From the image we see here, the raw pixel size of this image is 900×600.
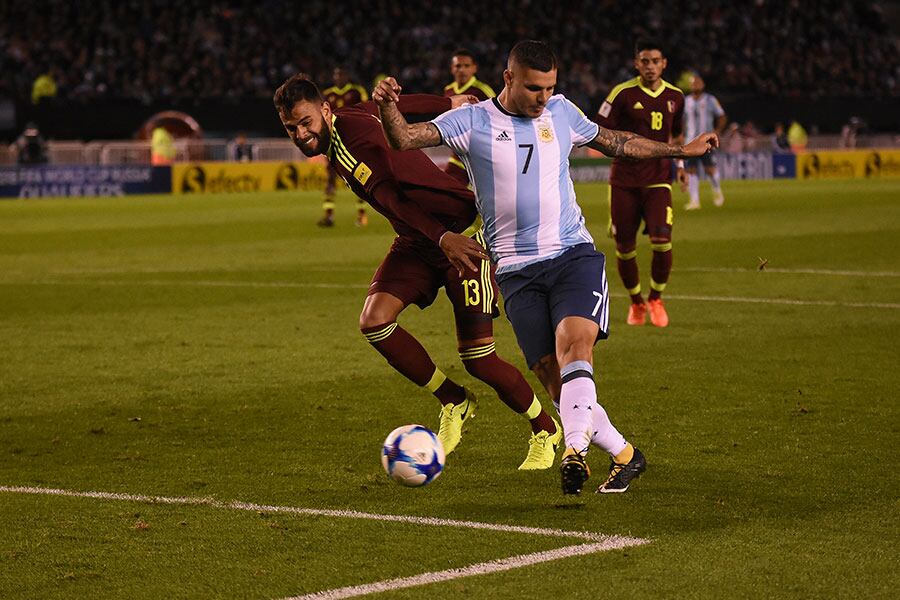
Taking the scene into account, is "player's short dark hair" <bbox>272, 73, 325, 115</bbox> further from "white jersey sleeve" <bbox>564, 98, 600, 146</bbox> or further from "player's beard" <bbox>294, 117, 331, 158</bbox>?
"white jersey sleeve" <bbox>564, 98, 600, 146</bbox>

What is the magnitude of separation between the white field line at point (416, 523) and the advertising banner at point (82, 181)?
2885 centimetres

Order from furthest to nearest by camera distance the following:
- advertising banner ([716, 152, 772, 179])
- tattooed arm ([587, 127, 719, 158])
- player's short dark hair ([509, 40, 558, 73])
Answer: advertising banner ([716, 152, 772, 179]) < tattooed arm ([587, 127, 719, 158]) < player's short dark hair ([509, 40, 558, 73])

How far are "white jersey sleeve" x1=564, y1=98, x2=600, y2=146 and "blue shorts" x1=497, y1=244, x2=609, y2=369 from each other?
456mm

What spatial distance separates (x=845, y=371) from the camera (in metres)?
9.48

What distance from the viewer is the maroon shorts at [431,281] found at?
679cm

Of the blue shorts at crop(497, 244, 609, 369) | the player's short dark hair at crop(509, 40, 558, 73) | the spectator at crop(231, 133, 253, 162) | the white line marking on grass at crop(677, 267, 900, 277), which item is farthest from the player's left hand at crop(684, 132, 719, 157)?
the spectator at crop(231, 133, 253, 162)

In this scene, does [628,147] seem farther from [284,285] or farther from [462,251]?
[284,285]

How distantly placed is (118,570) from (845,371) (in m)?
5.77

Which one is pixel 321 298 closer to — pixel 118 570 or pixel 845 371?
pixel 845 371

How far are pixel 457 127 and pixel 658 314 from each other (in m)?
6.11

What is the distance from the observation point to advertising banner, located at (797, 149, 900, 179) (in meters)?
43.3

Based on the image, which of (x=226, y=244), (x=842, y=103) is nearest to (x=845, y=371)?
(x=226, y=244)

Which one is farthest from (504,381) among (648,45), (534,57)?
(648,45)

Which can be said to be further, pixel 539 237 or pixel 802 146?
pixel 802 146
